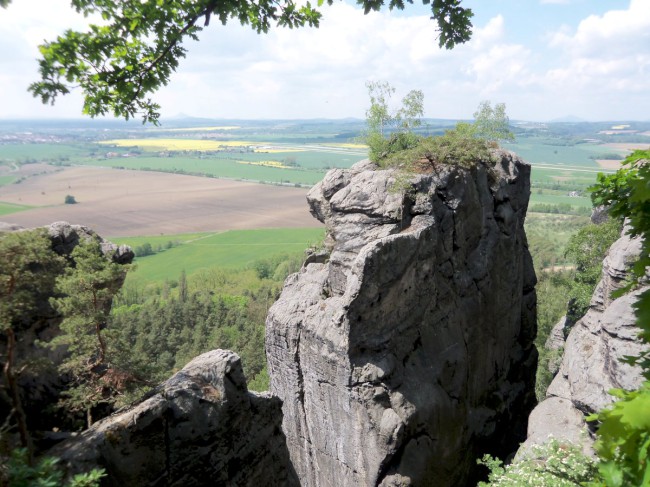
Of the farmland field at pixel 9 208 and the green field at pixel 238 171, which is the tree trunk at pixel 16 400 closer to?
the farmland field at pixel 9 208

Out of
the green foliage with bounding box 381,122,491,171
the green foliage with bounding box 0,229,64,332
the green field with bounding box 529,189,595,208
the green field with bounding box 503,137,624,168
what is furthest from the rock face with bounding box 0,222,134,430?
the green field with bounding box 503,137,624,168

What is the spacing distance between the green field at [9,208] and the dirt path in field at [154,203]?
251cm

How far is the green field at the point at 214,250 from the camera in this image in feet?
320

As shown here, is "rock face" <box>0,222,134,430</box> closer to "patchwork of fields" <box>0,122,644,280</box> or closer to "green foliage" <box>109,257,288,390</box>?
"green foliage" <box>109,257,288,390</box>

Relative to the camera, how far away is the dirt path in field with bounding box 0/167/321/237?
10106cm

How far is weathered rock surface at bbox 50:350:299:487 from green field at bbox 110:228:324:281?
8147cm

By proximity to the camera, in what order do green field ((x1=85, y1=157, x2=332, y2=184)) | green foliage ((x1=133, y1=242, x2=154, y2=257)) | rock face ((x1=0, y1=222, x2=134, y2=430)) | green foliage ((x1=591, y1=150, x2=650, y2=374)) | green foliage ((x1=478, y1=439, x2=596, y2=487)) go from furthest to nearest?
green field ((x1=85, y1=157, x2=332, y2=184)) → green foliage ((x1=133, y1=242, x2=154, y2=257)) → rock face ((x1=0, y1=222, x2=134, y2=430)) → green foliage ((x1=478, y1=439, x2=596, y2=487)) → green foliage ((x1=591, y1=150, x2=650, y2=374))

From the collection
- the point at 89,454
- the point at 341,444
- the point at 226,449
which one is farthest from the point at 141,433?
the point at 341,444

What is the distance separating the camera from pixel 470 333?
1966 cm

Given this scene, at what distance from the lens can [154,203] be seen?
122 metres

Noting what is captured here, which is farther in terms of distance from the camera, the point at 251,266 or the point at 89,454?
the point at 251,266

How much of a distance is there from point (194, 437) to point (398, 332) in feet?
27.7

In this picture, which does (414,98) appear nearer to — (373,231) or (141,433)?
(373,231)

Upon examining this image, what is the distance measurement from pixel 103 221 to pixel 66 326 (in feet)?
311
